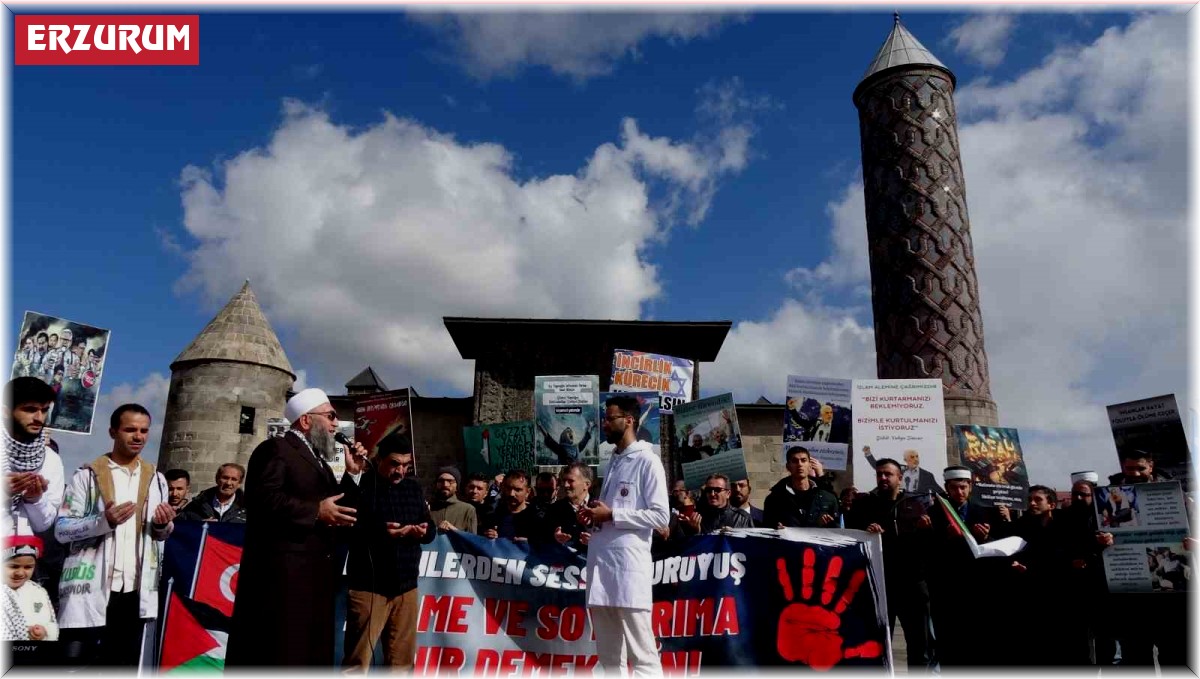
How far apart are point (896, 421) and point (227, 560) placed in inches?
363

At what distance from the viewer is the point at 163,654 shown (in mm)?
5820

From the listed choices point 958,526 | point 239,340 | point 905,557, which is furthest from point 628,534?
point 239,340

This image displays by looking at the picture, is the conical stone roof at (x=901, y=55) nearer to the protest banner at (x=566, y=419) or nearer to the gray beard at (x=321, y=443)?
the protest banner at (x=566, y=419)

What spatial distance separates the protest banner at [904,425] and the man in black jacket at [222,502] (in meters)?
8.41

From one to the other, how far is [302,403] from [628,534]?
2.17m

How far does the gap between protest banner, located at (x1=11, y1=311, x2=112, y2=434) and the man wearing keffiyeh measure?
2873mm

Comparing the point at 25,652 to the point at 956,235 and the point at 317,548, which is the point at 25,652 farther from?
the point at 956,235

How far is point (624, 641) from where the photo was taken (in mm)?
4664

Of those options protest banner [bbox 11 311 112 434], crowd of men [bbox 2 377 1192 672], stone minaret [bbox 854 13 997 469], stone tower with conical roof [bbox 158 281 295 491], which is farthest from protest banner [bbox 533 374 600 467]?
stone tower with conical roof [bbox 158 281 295 491]

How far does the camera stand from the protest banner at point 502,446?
14234 millimetres

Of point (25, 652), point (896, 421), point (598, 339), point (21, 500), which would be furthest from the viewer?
point (598, 339)

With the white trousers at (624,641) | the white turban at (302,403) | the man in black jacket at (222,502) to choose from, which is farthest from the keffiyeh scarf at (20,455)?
the white trousers at (624,641)

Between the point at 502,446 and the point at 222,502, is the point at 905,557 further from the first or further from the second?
the point at 502,446

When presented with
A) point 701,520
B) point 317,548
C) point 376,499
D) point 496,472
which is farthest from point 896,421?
point 317,548
